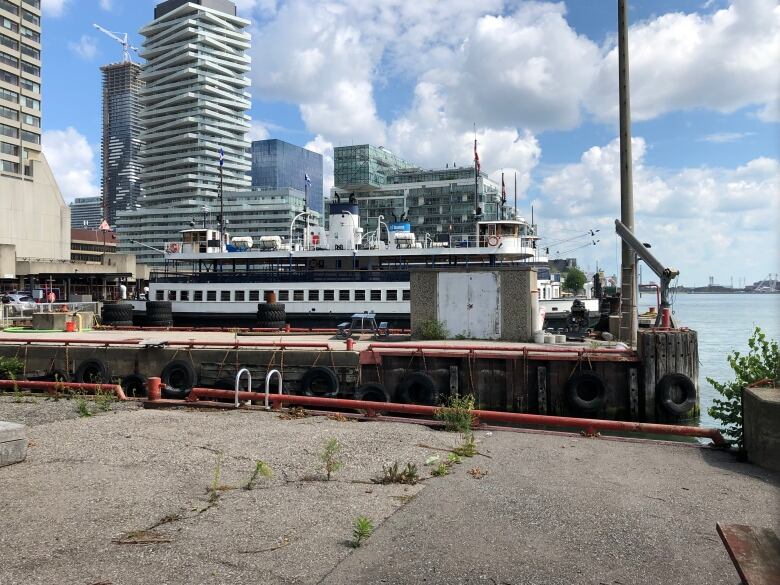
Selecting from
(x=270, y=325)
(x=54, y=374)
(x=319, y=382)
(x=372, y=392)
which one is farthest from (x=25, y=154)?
(x=372, y=392)

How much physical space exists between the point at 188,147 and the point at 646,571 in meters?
208

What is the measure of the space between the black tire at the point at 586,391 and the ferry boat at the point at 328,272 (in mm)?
17517

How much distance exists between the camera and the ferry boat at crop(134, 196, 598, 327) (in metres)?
34.8

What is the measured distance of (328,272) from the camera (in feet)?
120

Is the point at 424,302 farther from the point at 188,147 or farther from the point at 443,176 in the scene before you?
the point at 188,147

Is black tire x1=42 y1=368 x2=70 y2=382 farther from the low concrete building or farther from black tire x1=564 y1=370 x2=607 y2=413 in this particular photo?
black tire x1=564 y1=370 x2=607 y2=413

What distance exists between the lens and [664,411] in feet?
50.6

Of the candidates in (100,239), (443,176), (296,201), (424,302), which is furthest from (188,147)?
(424,302)

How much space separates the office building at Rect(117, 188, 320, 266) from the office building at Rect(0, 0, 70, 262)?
89.1 metres

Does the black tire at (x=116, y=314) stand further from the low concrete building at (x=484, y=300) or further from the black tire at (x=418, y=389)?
the black tire at (x=418, y=389)

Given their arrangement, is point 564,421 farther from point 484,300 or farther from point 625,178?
point 625,178

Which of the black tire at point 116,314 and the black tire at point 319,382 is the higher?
the black tire at point 116,314

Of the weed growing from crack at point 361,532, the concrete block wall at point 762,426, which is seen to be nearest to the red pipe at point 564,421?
the concrete block wall at point 762,426

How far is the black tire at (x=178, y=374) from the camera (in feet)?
58.7
